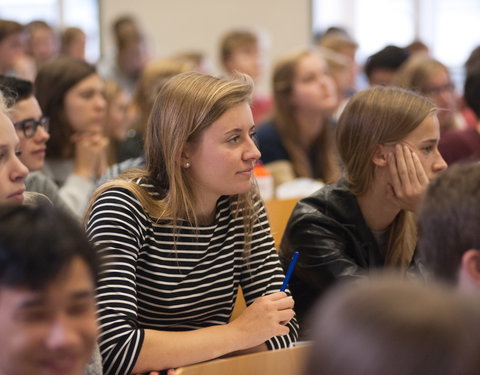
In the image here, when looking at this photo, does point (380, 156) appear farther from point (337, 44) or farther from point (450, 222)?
point (337, 44)

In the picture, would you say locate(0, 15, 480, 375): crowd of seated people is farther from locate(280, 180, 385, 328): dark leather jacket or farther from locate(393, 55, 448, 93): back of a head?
locate(393, 55, 448, 93): back of a head

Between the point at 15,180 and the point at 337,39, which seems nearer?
the point at 15,180

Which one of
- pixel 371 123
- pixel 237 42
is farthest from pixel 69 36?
pixel 371 123

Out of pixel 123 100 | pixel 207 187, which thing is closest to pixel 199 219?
pixel 207 187

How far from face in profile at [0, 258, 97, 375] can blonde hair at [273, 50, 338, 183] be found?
8.42ft

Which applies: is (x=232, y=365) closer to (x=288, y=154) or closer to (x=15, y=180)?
(x=15, y=180)

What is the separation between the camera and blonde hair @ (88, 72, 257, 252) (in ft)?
6.22

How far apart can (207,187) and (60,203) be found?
0.78m

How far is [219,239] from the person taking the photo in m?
1.96

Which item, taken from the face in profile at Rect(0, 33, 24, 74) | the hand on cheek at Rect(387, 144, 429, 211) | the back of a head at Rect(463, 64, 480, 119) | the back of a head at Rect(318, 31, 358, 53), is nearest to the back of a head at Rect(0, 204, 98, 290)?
the hand on cheek at Rect(387, 144, 429, 211)

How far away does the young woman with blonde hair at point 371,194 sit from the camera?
210cm

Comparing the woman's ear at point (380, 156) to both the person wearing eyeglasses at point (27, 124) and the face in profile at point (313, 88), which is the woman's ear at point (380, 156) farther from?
the face in profile at point (313, 88)

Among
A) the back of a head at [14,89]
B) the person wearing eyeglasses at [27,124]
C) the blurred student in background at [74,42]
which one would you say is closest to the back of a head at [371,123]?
the person wearing eyeglasses at [27,124]

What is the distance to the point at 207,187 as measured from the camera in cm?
196
